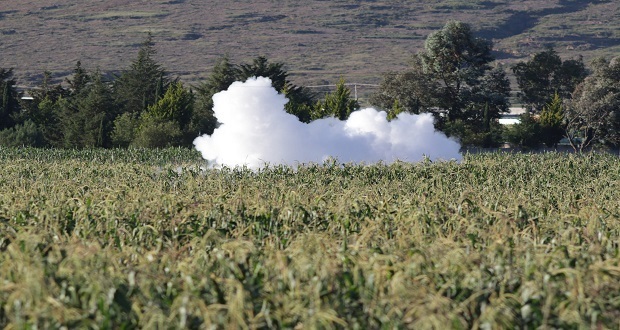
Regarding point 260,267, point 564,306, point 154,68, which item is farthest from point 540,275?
point 154,68

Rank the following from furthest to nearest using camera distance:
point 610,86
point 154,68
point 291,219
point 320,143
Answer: point 154,68 < point 610,86 < point 320,143 < point 291,219

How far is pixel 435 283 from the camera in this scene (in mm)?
10508

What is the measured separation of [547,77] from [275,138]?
243ft

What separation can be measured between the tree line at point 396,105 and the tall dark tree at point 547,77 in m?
0.12

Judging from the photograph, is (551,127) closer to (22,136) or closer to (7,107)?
(22,136)

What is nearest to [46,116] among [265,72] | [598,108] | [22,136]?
[22,136]

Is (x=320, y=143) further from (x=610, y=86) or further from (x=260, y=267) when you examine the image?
(x=610, y=86)

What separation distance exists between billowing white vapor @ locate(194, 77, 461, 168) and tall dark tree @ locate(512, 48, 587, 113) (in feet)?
218

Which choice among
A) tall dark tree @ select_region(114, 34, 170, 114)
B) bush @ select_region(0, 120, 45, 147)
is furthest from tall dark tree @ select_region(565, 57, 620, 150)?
bush @ select_region(0, 120, 45, 147)

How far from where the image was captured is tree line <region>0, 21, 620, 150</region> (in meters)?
83.4

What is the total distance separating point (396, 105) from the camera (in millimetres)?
91625

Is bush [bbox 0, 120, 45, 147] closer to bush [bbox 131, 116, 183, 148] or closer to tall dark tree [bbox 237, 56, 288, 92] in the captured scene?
bush [bbox 131, 116, 183, 148]

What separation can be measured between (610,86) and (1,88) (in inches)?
2021

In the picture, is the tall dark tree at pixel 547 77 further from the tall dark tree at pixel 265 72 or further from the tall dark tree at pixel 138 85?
the tall dark tree at pixel 138 85
